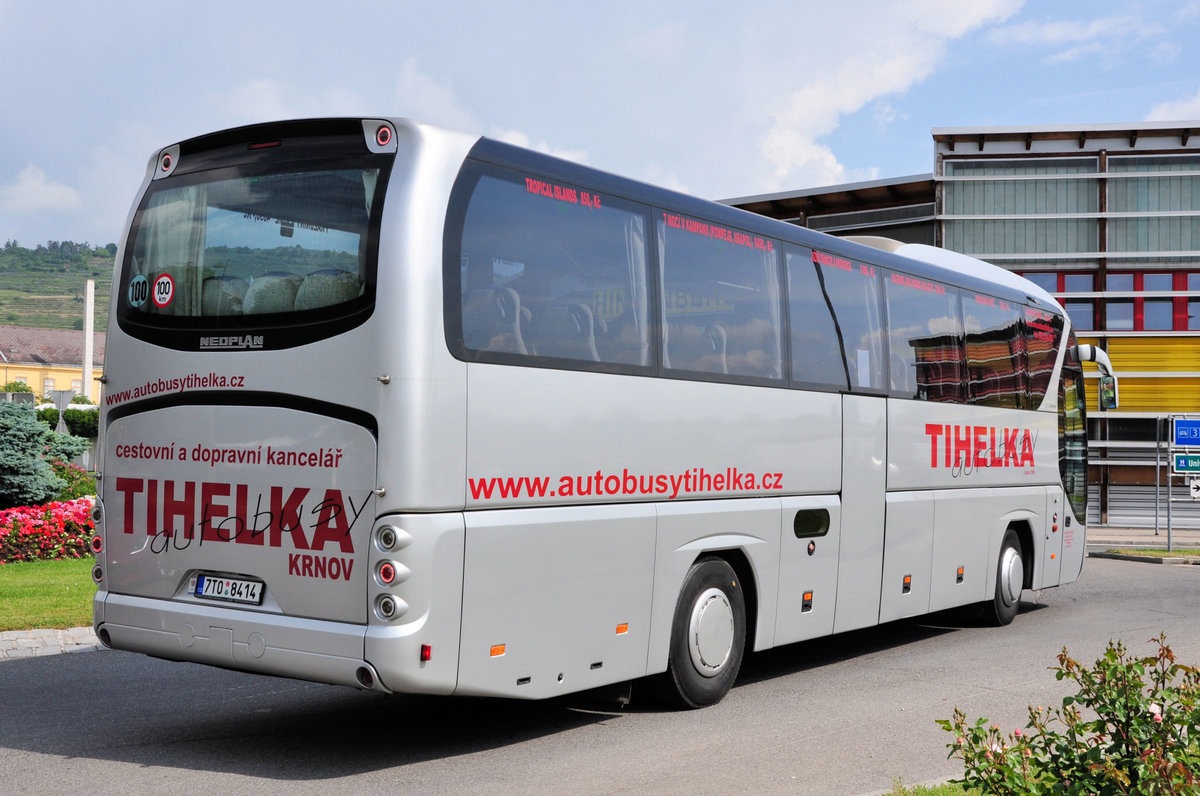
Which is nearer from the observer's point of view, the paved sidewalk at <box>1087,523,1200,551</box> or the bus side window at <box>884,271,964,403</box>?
the bus side window at <box>884,271,964,403</box>

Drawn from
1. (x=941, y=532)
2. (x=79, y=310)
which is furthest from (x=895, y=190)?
(x=79, y=310)

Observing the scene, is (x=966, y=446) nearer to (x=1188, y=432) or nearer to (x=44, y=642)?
(x=44, y=642)

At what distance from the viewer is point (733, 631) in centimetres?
859

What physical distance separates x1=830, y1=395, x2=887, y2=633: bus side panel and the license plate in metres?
4.86

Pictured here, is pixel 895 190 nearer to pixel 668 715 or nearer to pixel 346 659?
pixel 668 715

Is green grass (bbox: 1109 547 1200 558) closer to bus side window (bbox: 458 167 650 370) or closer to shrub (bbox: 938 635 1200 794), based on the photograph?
bus side window (bbox: 458 167 650 370)

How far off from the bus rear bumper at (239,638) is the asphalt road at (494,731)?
0.55 m

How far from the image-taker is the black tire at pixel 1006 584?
12.9 m

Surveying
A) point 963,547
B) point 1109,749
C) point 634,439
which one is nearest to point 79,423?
point 963,547

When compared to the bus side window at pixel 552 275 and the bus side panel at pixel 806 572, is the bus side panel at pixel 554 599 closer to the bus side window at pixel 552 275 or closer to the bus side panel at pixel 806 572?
the bus side window at pixel 552 275

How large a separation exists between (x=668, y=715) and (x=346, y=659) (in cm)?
267

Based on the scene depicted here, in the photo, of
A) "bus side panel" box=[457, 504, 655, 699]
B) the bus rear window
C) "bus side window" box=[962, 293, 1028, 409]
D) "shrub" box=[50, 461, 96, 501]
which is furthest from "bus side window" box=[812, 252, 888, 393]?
"shrub" box=[50, 461, 96, 501]

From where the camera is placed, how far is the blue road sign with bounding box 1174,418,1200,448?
24141 millimetres

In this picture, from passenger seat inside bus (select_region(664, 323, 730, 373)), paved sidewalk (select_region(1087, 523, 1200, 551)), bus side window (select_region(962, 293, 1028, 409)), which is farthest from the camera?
paved sidewalk (select_region(1087, 523, 1200, 551))
